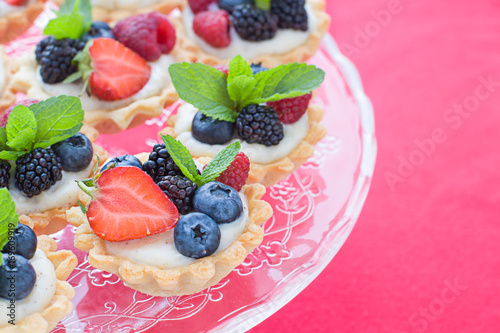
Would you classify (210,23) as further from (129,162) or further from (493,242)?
Result: (493,242)

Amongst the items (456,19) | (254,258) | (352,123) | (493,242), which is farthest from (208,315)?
(456,19)

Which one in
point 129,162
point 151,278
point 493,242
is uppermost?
point 129,162

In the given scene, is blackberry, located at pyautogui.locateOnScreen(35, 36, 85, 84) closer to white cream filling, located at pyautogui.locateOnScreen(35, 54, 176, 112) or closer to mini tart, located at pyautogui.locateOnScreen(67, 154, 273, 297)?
white cream filling, located at pyautogui.locateOnScreen(35, 54, 176, 112)

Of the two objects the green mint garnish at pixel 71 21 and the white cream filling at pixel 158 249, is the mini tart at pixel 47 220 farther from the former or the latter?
the green mint garnish at pixel 71 21

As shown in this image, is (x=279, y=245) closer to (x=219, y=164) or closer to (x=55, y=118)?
(x=219, y=164)

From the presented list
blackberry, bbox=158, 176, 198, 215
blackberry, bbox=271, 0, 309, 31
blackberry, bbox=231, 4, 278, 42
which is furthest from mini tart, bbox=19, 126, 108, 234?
blackberry, bbox=271, 0, 309, 31

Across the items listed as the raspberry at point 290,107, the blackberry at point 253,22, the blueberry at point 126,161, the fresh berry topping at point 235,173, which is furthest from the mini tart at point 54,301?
the blackberry at point 253,22
